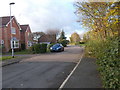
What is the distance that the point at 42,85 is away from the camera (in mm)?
5371

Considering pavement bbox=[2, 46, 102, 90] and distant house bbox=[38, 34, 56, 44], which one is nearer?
pavement bbox=[2, 46, 102, 90]

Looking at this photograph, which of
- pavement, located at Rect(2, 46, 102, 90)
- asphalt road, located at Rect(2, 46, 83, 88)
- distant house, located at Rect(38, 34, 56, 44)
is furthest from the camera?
distant house, located at Rect(38, 34, 56, 44)

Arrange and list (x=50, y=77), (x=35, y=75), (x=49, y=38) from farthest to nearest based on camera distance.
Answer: (x=49, y=38)
(x=35, y=75)
(x=50, y=77)

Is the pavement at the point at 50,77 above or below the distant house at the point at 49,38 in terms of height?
below

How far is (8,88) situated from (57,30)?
50192mm

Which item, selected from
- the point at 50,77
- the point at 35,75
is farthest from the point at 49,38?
the point at 50,77

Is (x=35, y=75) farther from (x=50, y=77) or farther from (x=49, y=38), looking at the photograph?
(x=49, y=38)

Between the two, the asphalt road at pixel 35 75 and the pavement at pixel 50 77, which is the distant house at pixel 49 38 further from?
the pavement at pixel 50 77

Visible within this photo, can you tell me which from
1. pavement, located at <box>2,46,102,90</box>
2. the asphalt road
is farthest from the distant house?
pavement, located at <box>2,46,102,90</box>

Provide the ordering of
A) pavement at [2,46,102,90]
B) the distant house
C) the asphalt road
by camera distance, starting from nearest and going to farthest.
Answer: pavement at [2,46,102,90], the asphalt road, the distant house

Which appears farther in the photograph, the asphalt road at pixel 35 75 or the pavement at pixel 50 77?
the asphalt road at pixel 35 75

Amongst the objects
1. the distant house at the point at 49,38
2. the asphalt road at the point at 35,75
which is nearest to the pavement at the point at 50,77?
the asphalt road at the point at 35,75

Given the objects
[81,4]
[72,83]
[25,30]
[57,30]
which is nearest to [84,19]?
[81,4]

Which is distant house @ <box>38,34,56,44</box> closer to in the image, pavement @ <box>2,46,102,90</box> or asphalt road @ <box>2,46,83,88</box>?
asphalt road @ <box>2,46,83,88</box>
